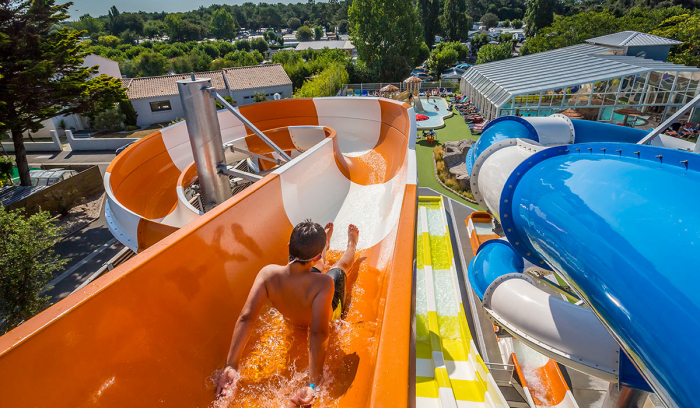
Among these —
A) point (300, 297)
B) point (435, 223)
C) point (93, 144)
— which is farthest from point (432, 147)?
point (93, 144)

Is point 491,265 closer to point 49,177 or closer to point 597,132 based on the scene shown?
point 597,132

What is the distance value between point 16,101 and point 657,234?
1220cm

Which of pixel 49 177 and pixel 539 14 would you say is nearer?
pixel 49 177

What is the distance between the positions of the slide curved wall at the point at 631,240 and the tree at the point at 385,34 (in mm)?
24723

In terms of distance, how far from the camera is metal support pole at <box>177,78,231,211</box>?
3355 millimetres

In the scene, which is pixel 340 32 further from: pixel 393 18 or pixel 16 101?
pixel 16 101

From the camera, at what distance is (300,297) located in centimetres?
177

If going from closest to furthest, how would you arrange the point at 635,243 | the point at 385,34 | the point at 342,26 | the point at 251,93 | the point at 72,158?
the point at 635,243, the point at 72,158, the point at 251,93, the point at 385,34, the point at 342,26

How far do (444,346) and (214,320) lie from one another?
3.33 metres

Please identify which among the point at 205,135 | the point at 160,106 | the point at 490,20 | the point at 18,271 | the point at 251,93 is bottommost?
the point at 160,106

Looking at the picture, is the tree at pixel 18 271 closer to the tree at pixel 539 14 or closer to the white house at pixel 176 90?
the white house at pixel 176 90

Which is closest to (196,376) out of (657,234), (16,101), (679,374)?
(679,374)

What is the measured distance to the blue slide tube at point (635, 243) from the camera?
0.97m

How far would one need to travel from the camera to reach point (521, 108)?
12727mm
